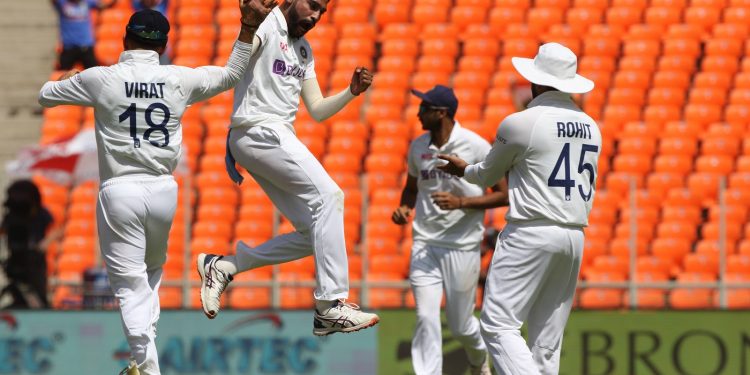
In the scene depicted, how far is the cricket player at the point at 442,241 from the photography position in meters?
11.6

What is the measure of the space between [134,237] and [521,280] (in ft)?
8.06

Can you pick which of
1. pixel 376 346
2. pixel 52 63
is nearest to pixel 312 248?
pixel 376 346

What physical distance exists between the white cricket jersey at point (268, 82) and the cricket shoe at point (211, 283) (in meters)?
1.04

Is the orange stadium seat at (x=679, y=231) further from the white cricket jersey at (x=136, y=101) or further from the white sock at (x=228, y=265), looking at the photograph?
the white cricket jersey at (x=136, y=101)

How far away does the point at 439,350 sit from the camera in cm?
1159

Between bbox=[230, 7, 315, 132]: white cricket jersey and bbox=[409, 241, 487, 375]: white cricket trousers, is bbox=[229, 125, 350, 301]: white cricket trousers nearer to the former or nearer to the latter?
bbox=[230, 7, 315, 132]: white cricket jersey

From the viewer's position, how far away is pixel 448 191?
11742 millimetres

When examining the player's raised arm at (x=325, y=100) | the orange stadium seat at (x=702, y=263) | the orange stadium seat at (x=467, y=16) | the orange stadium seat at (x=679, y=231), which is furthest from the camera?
the orange stadium seat at (x=467, y=16)

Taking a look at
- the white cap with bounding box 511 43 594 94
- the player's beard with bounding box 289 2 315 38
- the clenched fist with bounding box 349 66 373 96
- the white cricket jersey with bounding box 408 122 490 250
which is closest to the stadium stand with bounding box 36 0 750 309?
the white cricket jersey with bounding box 408 122 490 250

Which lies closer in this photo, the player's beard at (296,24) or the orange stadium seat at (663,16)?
the player's beard at (296,24)

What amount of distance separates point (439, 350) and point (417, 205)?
48.0 inches

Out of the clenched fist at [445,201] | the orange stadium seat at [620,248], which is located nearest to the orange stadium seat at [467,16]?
the orange stadium seat at [620,248]

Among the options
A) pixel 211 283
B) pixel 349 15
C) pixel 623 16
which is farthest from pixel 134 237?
pixel 623 16

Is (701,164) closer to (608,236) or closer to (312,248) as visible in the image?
(608,236)
